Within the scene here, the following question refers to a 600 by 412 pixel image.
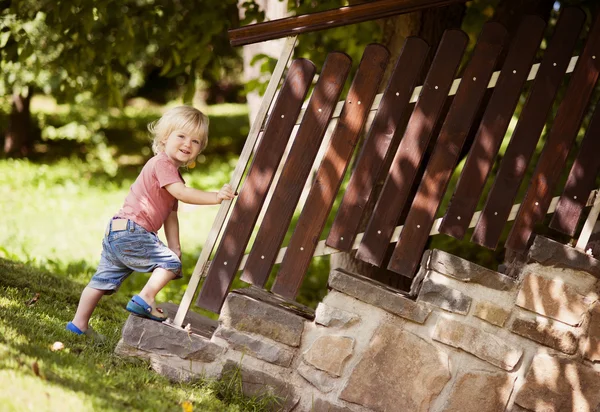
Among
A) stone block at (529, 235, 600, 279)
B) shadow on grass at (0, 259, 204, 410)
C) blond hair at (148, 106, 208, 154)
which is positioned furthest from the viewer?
blond hair at (148, 106, 208, 154)

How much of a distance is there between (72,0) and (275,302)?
10.6 feet

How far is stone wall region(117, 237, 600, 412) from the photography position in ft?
11.0

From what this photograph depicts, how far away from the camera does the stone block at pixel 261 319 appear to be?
3.47 metres

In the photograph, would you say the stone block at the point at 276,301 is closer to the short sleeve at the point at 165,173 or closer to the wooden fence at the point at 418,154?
the wooden fence at the point at 418,154

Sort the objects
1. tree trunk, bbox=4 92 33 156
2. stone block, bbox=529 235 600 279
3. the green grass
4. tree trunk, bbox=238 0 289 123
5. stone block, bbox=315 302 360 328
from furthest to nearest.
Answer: tree trunk, bbox=4 92 33 156
tree trunk, bbox=238 0 289 123
stone block, bbox=315 302 360 328
stone block, bbox=529 235 600 279
the green grass

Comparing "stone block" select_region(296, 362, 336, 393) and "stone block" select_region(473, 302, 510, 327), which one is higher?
"stone block" select_region(473, 302, 510, 327)

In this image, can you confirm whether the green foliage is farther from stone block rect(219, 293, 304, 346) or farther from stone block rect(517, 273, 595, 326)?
stone block rect(517, 273, 595, 326)

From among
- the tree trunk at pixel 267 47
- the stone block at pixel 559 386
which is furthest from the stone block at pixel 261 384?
the tree trunk at pixel 267 47

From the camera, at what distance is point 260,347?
348 cm

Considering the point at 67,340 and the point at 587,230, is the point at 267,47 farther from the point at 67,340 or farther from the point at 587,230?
the point at 587,230

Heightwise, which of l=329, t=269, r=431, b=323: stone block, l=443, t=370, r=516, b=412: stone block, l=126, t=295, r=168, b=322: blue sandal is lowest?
l=126, t=295, r=168, b=322: blue sandal

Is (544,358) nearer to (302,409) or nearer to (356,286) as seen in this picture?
(356,286)

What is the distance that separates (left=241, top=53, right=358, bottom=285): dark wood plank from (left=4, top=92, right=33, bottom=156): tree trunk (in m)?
13.4

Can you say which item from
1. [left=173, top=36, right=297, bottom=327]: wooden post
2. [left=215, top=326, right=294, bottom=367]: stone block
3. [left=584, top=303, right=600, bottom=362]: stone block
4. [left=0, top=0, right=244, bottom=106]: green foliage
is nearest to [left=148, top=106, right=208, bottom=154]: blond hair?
[left=173, top=36, right=297, bottom=327]: wooden post
